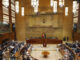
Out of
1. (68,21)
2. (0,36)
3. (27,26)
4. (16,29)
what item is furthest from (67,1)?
(0,36)

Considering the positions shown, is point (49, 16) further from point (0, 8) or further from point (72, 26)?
point (0, 8)

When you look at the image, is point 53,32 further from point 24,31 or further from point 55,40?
point 24,31

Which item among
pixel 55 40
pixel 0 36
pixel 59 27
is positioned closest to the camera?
pixel 0 36

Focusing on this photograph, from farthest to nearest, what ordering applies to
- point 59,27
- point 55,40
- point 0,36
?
point 59,27
point 55,40
point 0,36

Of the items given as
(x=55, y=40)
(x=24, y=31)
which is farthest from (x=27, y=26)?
(x=55, y=40)

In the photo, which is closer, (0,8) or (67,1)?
(0,8)

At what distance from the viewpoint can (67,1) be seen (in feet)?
57.4

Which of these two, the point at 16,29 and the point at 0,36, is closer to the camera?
the point at 0,36

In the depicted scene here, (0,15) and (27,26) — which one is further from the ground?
(0,15)

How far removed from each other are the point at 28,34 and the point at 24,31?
1059mm

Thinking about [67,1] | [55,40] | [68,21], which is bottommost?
[55,40]

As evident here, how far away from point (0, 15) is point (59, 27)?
11135 millimetres

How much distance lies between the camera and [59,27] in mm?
17484

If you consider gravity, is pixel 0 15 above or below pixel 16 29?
above
